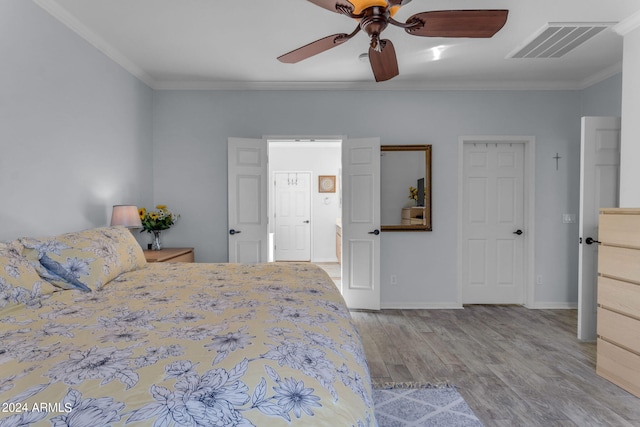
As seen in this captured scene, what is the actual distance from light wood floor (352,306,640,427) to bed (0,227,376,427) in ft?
4.28

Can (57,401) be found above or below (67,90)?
below

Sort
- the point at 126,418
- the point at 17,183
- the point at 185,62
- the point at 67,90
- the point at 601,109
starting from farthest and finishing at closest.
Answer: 1. the point at 601,109
2. the point at 185,62
3. the point at 67,90
4. the point at 17,183
5. the point at 126,418

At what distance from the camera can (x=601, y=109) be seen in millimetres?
3783

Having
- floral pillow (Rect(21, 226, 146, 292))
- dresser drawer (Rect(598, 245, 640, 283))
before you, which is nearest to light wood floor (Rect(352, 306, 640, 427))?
dresser drawer (Rect(598, 245, 640, 283))

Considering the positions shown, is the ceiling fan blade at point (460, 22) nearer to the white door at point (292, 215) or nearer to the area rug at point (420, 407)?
the area rug at point (420, 407)

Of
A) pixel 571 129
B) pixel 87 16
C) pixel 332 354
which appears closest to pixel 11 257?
pixel 332 354

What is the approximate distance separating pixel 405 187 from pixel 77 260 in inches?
134

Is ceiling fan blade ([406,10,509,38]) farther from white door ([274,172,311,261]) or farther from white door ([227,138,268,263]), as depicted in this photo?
white door ([274,172,311,261])

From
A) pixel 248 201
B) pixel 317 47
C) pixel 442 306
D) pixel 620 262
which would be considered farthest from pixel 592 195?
pixel 248 201

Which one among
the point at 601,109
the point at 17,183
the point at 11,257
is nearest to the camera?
the point at 11,257

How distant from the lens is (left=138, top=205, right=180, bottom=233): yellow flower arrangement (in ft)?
11.8

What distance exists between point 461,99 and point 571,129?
1.39 m

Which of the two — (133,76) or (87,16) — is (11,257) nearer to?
(87,16)

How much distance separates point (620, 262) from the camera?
2.29 metres
